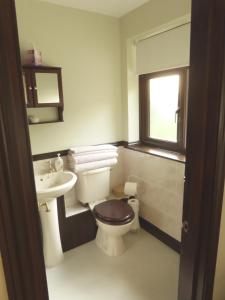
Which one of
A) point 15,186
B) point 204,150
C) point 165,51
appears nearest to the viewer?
point 15,186

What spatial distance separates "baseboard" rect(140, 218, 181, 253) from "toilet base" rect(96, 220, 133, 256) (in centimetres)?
39

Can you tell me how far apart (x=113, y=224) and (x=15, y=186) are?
5.13 feet

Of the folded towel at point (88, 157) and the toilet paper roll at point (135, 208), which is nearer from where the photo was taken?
the folded towel at point (88, 157)

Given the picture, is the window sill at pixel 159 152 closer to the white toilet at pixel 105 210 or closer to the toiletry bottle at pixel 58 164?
the white toilet at pixel 105 210

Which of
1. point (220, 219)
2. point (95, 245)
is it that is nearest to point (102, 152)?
point (95, 245)

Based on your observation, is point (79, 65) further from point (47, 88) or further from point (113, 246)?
point (113, 246)

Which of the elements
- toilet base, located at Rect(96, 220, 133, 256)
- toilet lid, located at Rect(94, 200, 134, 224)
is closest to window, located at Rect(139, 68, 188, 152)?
toilet lid, located at Rect(94, 200, 134, 224)

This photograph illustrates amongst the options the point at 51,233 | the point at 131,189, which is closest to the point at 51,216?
the point at 51,233

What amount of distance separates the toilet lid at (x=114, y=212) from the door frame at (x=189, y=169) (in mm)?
888

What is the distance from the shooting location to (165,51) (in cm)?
203

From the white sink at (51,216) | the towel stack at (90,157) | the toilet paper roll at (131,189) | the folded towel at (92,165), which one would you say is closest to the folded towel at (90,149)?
the towel stack at (90,157)

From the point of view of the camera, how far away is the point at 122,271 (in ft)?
6.40

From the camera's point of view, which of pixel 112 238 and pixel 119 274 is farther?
pixel 112 238

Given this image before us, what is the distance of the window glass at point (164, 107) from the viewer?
2207 mm
